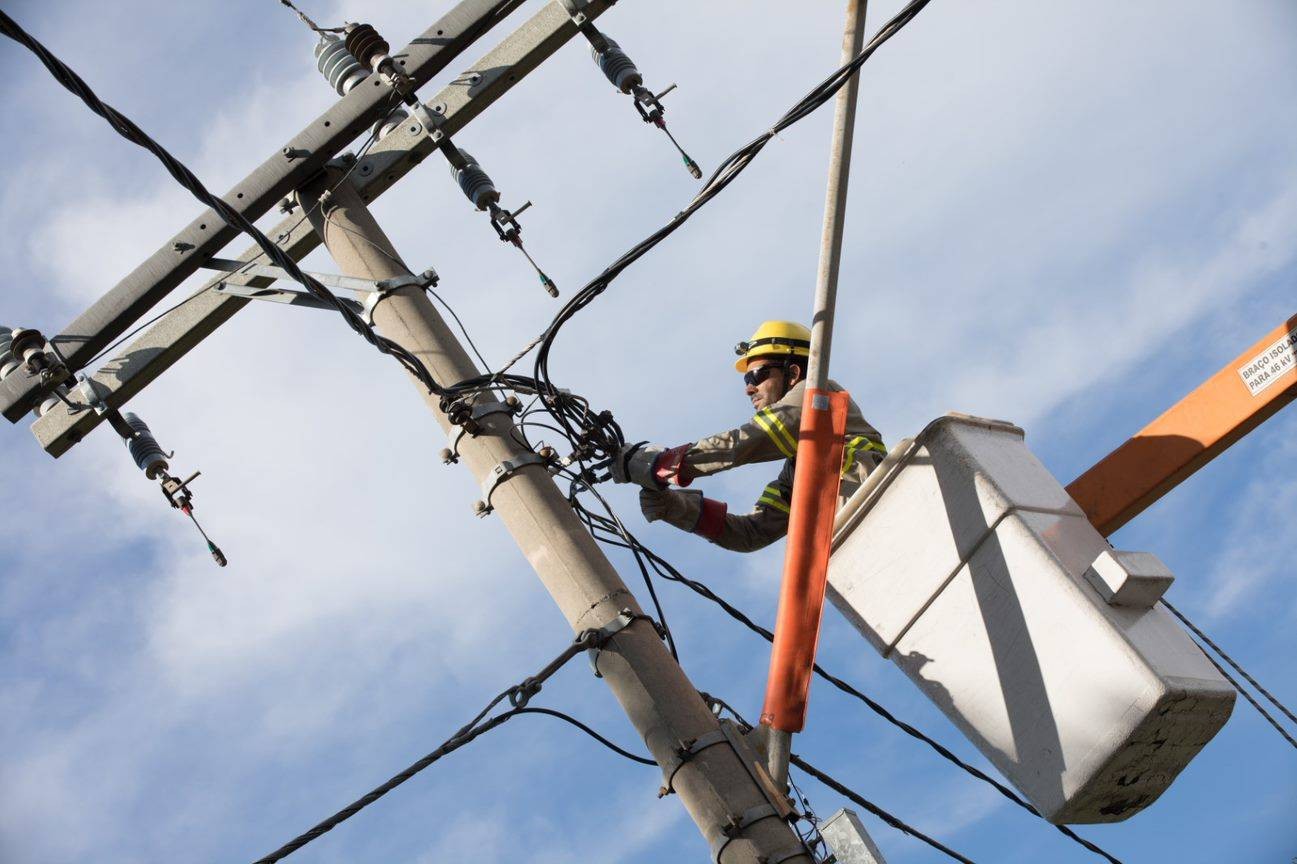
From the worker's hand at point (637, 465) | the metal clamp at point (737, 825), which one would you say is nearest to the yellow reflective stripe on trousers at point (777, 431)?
the worker's hand at point (637, 465)

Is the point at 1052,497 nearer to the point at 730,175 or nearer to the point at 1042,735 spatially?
the point at 1042,735

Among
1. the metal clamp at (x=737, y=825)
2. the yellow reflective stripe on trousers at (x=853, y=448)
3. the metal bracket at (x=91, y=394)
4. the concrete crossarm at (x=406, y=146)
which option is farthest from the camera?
the metal bracket at (x=91, y=394)

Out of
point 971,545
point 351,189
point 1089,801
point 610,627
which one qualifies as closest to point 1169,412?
point 971,545

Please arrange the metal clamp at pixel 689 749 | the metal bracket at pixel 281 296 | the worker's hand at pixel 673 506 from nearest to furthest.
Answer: the metal clamp at pixel 689 749 → the metal bracket at pixel 281 296 → the worker's hand at pixel 673 506

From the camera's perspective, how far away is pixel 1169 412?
17.1 ft

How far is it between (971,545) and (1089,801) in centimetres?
81

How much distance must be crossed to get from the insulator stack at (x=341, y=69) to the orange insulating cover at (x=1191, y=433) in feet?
9.42

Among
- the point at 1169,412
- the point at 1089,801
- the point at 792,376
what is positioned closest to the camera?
the point at 1089,801

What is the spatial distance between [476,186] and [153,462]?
5.78 feet

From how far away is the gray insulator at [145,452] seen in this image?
20.3 ft

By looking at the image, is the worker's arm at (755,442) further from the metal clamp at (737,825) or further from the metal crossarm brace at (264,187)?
the metal crossarm brace at (264,187)

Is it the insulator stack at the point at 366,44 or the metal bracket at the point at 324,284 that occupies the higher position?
the insulator stack at the point at 366,44

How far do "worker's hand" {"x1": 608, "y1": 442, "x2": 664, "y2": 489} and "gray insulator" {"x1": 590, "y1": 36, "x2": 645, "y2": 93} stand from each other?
1476 millimetres

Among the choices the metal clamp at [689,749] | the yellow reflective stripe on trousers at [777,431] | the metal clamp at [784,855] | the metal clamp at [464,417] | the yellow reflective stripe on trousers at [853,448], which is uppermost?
the metal clamp at [464,417]
